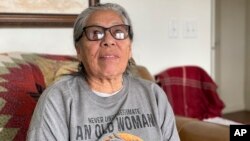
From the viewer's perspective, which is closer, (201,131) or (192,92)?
(201,131)

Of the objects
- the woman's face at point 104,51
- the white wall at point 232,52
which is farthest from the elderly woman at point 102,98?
the white wall at point 232,52

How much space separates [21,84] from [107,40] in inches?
16.9

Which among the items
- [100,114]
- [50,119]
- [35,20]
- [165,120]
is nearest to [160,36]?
[35,20]

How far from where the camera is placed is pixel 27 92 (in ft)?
4.46

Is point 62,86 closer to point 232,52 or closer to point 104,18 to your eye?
point 104,18

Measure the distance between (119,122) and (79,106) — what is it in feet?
0.47

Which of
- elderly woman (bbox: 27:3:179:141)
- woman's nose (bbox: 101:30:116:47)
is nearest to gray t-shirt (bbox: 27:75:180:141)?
elderly woman (bbox: 27:3:179:141)

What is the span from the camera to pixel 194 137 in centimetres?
154

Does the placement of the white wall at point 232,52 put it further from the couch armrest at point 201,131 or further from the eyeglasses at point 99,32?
the eyeglasses at point 99,32

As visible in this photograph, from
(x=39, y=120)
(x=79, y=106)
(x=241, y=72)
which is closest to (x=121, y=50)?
(x=79, y=106)

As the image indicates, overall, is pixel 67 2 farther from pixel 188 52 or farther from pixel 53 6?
pixel 188 52

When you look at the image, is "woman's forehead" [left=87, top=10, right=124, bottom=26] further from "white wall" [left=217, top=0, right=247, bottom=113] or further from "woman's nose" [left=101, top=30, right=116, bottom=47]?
"white wall" [left=217, top=0, right=247, bottom=113]

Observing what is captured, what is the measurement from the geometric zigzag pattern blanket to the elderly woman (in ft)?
0.79

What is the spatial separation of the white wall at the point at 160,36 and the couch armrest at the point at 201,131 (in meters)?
0.67
